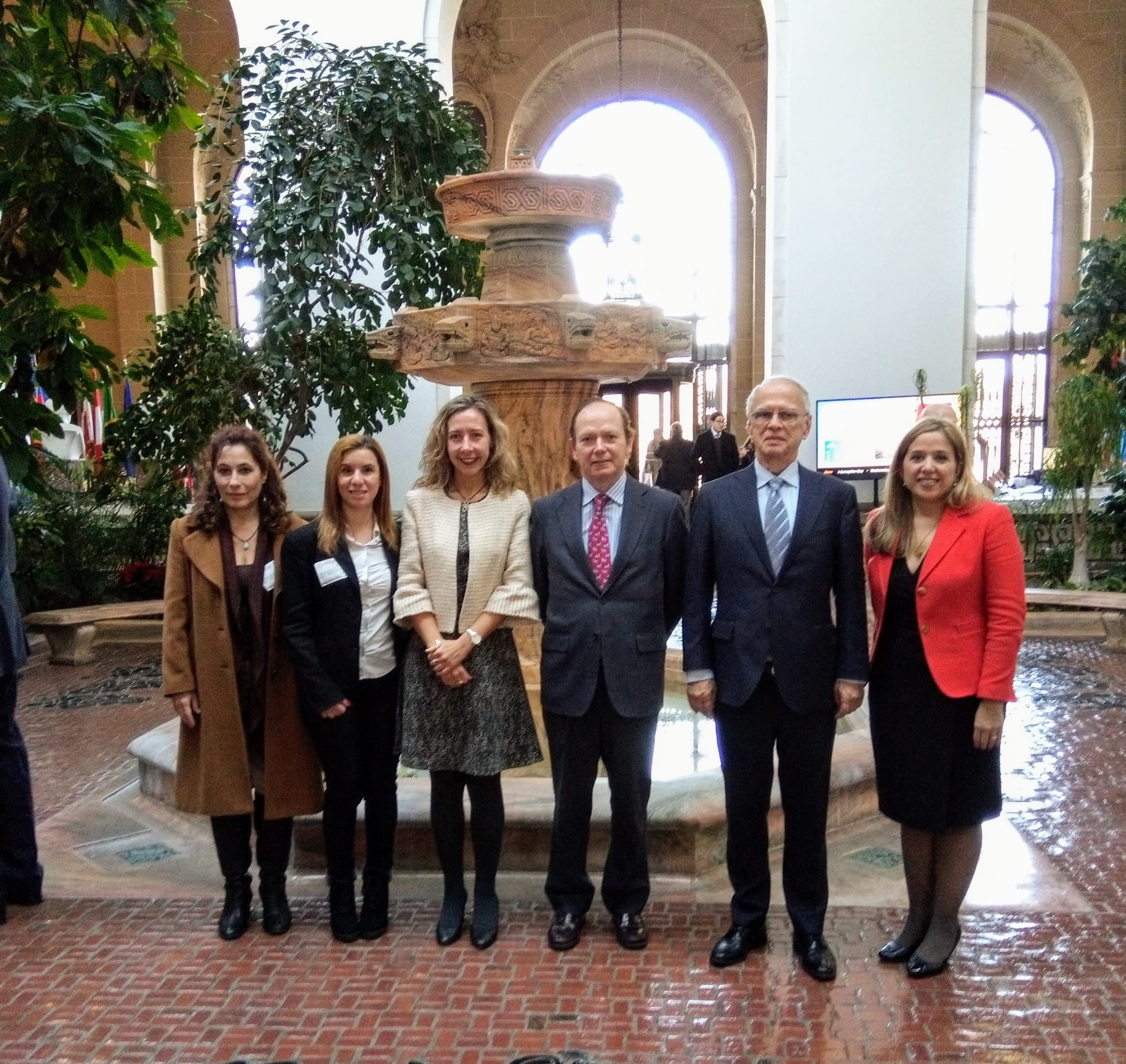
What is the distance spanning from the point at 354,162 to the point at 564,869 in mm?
6192

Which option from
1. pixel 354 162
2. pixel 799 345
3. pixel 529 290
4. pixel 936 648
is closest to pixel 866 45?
pixel 799 345

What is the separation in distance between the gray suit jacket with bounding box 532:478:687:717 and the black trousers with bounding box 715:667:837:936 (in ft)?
0.93

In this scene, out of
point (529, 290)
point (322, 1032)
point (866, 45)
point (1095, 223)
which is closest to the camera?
point (322, 1032)

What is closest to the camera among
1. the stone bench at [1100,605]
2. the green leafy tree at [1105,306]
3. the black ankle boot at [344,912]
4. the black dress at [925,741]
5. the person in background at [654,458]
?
the black dress at [925,741]

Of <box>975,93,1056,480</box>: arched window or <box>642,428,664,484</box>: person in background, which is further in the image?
<box>975,93,1056,480</box>: arched window

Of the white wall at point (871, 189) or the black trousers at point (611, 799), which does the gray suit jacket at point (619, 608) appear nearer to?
the black trousers at point (611, 799)

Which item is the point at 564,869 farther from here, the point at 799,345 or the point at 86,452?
the point at 86,452

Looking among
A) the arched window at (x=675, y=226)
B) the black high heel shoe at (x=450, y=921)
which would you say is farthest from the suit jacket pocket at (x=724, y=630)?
the arched window at (x=675, y=226)

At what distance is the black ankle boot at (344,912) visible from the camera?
134 inches

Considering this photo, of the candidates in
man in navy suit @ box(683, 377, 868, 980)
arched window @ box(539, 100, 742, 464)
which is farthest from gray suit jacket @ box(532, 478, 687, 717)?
arched window @ box(539, 100, 742, 464)

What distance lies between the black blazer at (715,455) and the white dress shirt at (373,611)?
9770 millimetres

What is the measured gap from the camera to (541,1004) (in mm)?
2992

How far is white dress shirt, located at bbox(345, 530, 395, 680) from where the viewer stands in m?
3.34

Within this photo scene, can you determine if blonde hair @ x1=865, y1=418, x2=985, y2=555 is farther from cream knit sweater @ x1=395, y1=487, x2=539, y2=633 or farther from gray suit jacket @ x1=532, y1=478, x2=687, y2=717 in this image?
cream knit sweater @ x1=395, y1=487, x2=539, y2=633
